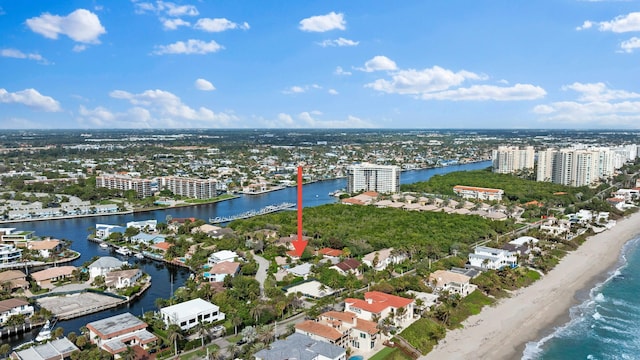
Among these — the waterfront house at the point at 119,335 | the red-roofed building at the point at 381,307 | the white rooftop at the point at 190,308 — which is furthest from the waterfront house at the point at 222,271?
the red-roofed building at the point at 381,307

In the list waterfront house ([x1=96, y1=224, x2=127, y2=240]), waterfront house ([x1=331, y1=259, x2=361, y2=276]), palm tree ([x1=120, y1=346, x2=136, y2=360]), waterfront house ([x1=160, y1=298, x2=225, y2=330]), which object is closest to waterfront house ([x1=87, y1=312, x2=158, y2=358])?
palm tree ([x1=120, y1=346, x2=136, y2=360])

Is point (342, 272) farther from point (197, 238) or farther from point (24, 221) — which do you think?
point (24, 221)

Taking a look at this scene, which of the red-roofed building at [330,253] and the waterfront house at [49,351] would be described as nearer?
the waterfront house at [49,351]

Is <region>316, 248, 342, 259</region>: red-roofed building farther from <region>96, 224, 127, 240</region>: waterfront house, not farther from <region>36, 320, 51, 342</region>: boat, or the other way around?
<region>96, 224, 127, 240</region>: waterfront house

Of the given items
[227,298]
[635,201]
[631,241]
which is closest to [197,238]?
[227,298]

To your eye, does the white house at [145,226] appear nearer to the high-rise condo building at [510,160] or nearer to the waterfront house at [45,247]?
the waterfront house at [45,247]
